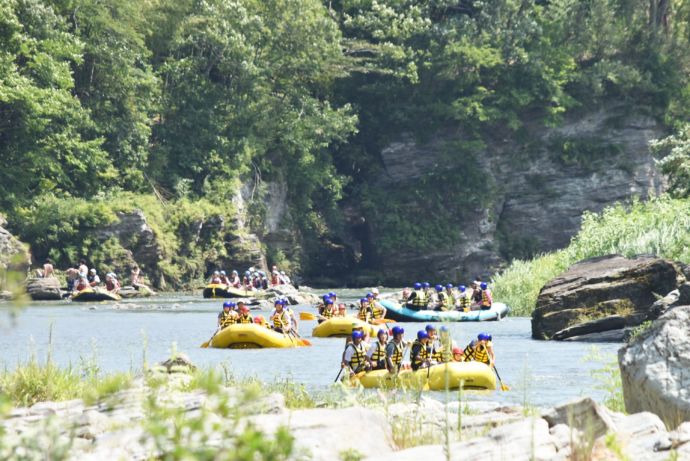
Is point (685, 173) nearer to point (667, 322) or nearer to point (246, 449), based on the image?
point (667, 322)

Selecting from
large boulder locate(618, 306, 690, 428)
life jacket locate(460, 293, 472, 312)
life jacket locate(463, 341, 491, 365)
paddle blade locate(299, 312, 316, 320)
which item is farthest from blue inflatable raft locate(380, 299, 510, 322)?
large boulder locate(618, 306, 690, 428)

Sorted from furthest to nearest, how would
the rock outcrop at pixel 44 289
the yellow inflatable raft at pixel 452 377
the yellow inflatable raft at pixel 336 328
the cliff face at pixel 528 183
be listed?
the cliff face at pixel 528 183 < the rock outcrop at pixel 44 289 < the yellow inflatable raft at pixel 336 328 < the yellow inflatable raft at pixel 452 377

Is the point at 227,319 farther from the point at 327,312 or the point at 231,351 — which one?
the point at 327,312

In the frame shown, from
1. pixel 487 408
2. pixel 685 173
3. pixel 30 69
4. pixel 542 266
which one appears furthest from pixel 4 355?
pixel 30 69

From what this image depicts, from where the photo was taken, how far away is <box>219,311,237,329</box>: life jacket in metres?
26.2

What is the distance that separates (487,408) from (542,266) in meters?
23.5

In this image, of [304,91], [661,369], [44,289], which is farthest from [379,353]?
[304,91]

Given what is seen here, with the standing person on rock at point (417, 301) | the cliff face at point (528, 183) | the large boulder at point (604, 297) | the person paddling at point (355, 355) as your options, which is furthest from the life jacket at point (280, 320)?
the cliff face at point (528, 183)

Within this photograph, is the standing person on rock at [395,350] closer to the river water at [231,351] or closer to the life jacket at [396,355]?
the life jacket at [396,355]

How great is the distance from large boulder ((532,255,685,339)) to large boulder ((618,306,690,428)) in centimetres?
1429

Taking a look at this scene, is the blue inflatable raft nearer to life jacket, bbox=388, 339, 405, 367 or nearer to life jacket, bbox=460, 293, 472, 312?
life jacket, bbox=460, 293, 472, 312

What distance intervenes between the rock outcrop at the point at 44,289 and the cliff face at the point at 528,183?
779 inches

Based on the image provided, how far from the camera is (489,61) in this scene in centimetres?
5466

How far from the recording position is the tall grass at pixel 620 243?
28.7m
